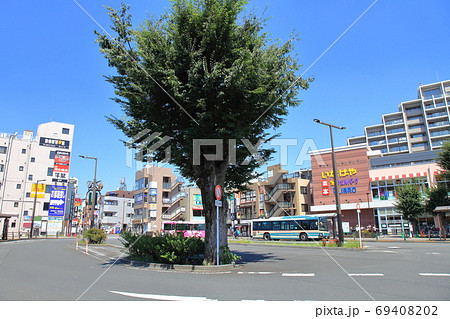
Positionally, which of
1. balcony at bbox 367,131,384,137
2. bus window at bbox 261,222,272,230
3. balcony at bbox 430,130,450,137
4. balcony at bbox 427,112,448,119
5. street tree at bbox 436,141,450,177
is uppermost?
balcony at bbox 427,112,448,119

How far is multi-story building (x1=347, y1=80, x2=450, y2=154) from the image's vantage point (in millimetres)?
67812

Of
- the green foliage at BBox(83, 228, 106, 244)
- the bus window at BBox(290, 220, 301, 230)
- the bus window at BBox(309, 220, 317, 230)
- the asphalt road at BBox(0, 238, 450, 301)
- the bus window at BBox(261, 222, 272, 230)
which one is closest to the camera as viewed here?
the asphalt road at BBox(0, 238, 450, 301)

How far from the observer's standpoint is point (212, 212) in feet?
37.5

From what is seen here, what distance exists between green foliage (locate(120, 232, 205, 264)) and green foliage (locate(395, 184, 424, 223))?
100 feet

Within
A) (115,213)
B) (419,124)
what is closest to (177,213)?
(115,213)

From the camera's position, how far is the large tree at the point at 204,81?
32.4 feet

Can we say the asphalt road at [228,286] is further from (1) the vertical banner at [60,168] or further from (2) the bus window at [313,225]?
(1) the vertical banner at [60,168]

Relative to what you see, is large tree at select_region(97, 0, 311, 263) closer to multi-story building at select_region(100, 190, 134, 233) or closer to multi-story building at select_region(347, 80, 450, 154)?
multi-story building at select_region(347, 80, 450, 154)

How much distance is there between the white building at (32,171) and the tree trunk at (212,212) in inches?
2165

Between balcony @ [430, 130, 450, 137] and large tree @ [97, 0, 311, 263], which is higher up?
balcony @ [430, 130, 450, 137]

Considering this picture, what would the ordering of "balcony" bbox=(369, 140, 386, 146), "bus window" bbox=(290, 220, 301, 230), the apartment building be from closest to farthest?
"bus window" bbox=(290, 220, 301, 230)
the apartment building
"balcony" bbox=(369, 140, 386, 146)

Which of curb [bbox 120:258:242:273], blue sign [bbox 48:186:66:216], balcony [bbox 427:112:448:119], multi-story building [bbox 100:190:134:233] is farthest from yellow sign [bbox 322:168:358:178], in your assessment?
multi-story building [bbox 100:190:134:233]

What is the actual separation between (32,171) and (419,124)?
294 feet
